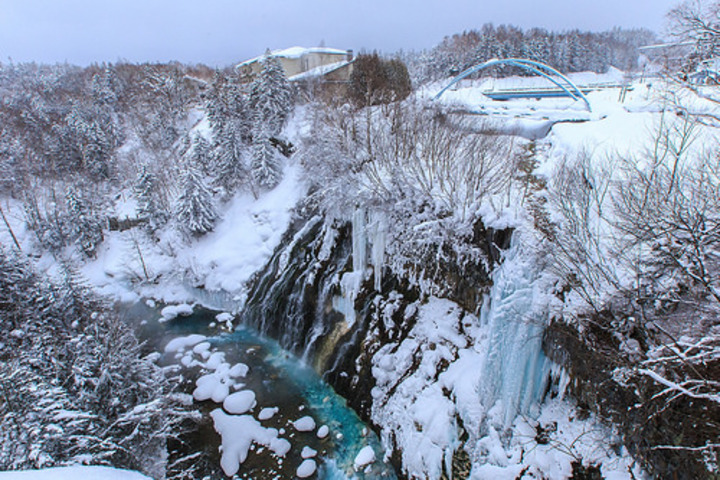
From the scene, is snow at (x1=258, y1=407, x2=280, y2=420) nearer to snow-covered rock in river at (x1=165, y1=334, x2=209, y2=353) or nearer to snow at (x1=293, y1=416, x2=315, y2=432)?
snow at (x1=293, y1=416, x2=315, y2=432)

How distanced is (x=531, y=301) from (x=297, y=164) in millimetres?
18782

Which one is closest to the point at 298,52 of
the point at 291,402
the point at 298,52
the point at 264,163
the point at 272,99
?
the point at 298,52

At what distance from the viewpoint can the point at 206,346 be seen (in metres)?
16.6

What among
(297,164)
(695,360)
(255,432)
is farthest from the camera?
(297,164)

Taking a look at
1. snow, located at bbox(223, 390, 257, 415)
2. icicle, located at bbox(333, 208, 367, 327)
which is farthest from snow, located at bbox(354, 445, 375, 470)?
icicle, located at bbox(333, 208, 367, 327)

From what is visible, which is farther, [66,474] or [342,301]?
[342,301]

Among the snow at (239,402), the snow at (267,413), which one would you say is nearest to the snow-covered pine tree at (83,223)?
the snow at (239,402)

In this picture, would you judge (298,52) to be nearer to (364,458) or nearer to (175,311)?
(175,311)

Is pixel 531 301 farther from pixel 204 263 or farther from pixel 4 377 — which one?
pixel 204 263

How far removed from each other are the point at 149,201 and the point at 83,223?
16.4 ft

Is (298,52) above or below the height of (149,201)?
above

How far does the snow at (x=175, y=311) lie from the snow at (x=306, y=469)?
41.7ft

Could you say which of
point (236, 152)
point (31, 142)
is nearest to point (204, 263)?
point (236, 152)

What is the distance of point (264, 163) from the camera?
74.9ft
